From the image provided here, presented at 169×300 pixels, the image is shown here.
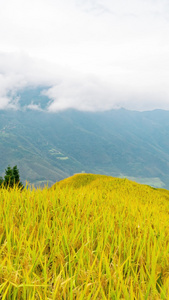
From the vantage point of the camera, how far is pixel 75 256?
3.47 m

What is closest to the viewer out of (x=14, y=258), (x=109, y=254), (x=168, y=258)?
(x=14, y=258)

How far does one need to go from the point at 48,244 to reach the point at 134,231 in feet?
6.12

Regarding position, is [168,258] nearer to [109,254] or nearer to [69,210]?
[109,254]

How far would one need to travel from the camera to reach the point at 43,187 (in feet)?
24.1

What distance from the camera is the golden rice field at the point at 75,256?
2.59m

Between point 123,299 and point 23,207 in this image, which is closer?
point 123,299

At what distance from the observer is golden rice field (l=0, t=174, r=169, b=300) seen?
259 cm

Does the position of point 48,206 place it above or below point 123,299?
above

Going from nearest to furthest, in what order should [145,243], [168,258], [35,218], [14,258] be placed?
[14,258] < [168,258] < [145,243] < [35,218]

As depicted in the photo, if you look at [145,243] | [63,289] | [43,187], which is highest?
[43,187]

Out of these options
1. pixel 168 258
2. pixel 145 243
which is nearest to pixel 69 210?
pixel 145 243

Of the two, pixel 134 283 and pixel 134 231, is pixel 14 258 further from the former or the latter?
pixel 134 231

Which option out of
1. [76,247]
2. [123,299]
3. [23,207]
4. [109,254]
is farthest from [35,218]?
[123,299]

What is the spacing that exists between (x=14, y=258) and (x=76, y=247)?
103cm
